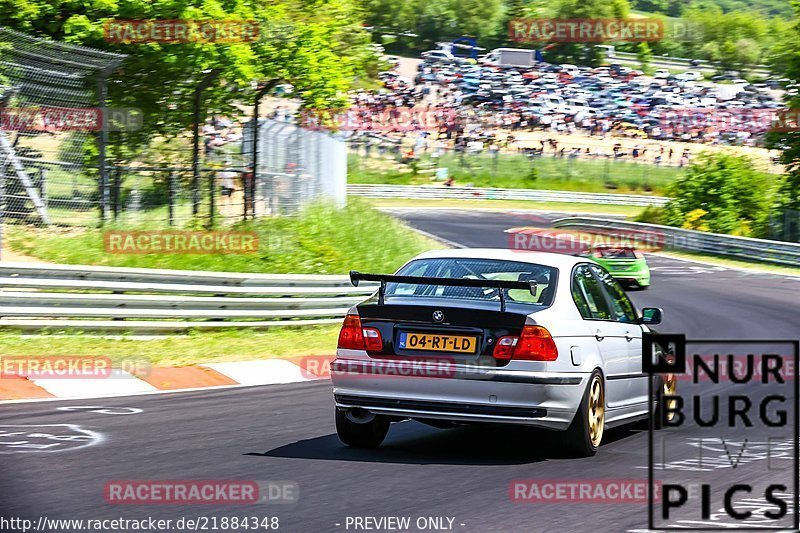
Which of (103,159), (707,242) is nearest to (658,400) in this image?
(103,159)

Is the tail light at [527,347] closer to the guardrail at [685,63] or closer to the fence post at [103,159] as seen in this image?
the fence post at [103,159]

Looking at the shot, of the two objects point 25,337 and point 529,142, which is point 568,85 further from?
point 25,337

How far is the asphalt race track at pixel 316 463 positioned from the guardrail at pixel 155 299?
10.2 ft

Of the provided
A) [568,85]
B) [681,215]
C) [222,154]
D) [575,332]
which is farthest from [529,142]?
[575,332]

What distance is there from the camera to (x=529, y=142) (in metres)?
61.5

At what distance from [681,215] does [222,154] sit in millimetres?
29088

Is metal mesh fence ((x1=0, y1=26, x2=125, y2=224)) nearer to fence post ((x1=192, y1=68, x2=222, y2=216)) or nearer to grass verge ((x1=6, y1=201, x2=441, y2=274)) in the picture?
grass verge ((x1=6, y1=201, x2=441, y2=274))

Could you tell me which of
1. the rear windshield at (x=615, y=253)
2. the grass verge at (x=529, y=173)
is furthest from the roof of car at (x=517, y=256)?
the grass verge at (x=529, y=173)

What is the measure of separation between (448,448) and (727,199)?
128 feet

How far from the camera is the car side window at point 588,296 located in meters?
8.41

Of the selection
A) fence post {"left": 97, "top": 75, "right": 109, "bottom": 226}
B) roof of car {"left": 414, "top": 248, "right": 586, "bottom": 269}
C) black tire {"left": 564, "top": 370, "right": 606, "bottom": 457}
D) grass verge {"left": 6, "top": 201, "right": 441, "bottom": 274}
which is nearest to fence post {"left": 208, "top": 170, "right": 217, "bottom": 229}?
grass verge {"left": 6, "top": 201, "right": 441, "bottom": 274}

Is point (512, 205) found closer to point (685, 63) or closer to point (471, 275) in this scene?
point (471, 275)

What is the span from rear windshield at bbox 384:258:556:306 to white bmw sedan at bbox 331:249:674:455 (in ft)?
0.03

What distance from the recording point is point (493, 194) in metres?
56.7
